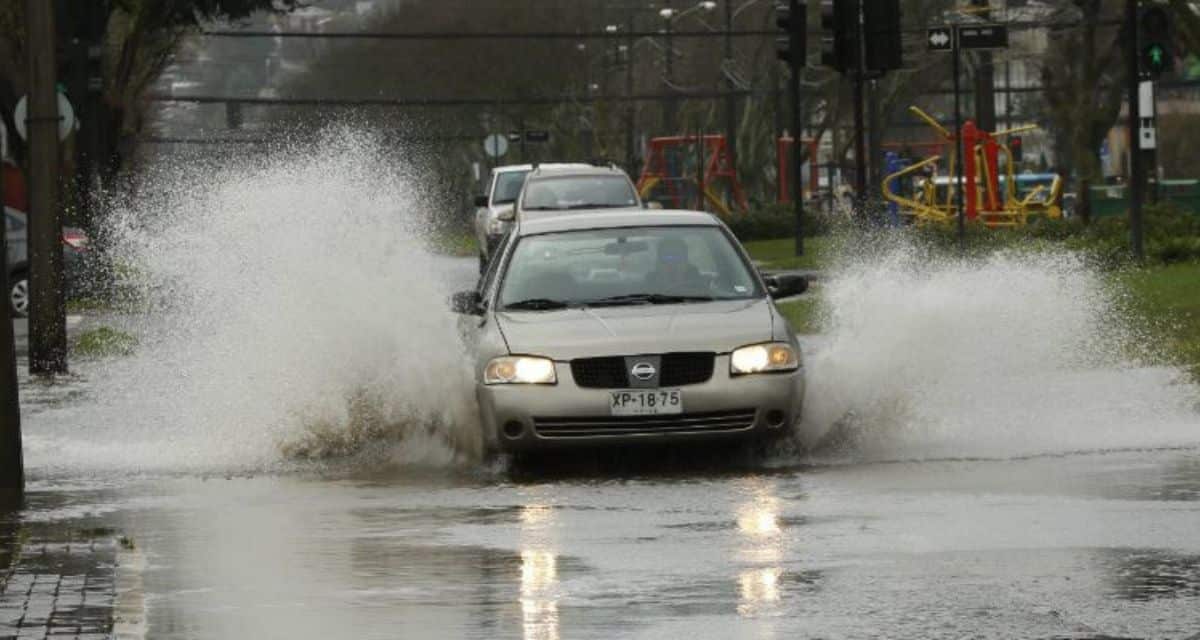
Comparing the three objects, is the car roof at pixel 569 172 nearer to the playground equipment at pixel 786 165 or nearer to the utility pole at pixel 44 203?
the utility pole at pixel 44 203

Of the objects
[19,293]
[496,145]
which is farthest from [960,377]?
[496,145]

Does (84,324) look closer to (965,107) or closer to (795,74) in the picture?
(795,74)

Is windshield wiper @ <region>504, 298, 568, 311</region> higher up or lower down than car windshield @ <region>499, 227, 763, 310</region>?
lower down

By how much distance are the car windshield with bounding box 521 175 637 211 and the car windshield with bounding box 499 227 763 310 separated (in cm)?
2679

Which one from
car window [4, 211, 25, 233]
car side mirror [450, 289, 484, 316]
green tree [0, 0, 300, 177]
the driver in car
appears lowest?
car window [4, 211, 25, 233]

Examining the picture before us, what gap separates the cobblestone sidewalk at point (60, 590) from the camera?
9.89 m

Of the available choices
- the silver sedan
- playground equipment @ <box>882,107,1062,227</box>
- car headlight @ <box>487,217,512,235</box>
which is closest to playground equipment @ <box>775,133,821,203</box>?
playground equipment @ <box>882,107,1062,227</box>

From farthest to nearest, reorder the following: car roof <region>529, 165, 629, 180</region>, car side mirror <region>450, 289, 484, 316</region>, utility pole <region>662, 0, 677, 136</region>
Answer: utility pole <region>662, 0, 677, 136</region>, car roof <region>529, 165, 629, 180</region>, car side mirror <region>450, 289, 484, 316</region>

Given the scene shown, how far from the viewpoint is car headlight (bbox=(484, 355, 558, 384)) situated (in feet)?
50.5

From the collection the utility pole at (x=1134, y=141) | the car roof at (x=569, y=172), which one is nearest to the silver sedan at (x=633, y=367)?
the utility pole at (x=1134, y=141)

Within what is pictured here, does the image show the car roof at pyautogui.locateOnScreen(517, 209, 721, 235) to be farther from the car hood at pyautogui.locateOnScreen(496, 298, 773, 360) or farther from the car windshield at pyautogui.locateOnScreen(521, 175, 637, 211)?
the car windshield at pyautogui.locateOnScreen(521, 175, 637, 211)

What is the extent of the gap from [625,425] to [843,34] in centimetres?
1720

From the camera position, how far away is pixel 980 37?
3003cm

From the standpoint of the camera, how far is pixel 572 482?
1505 cm
